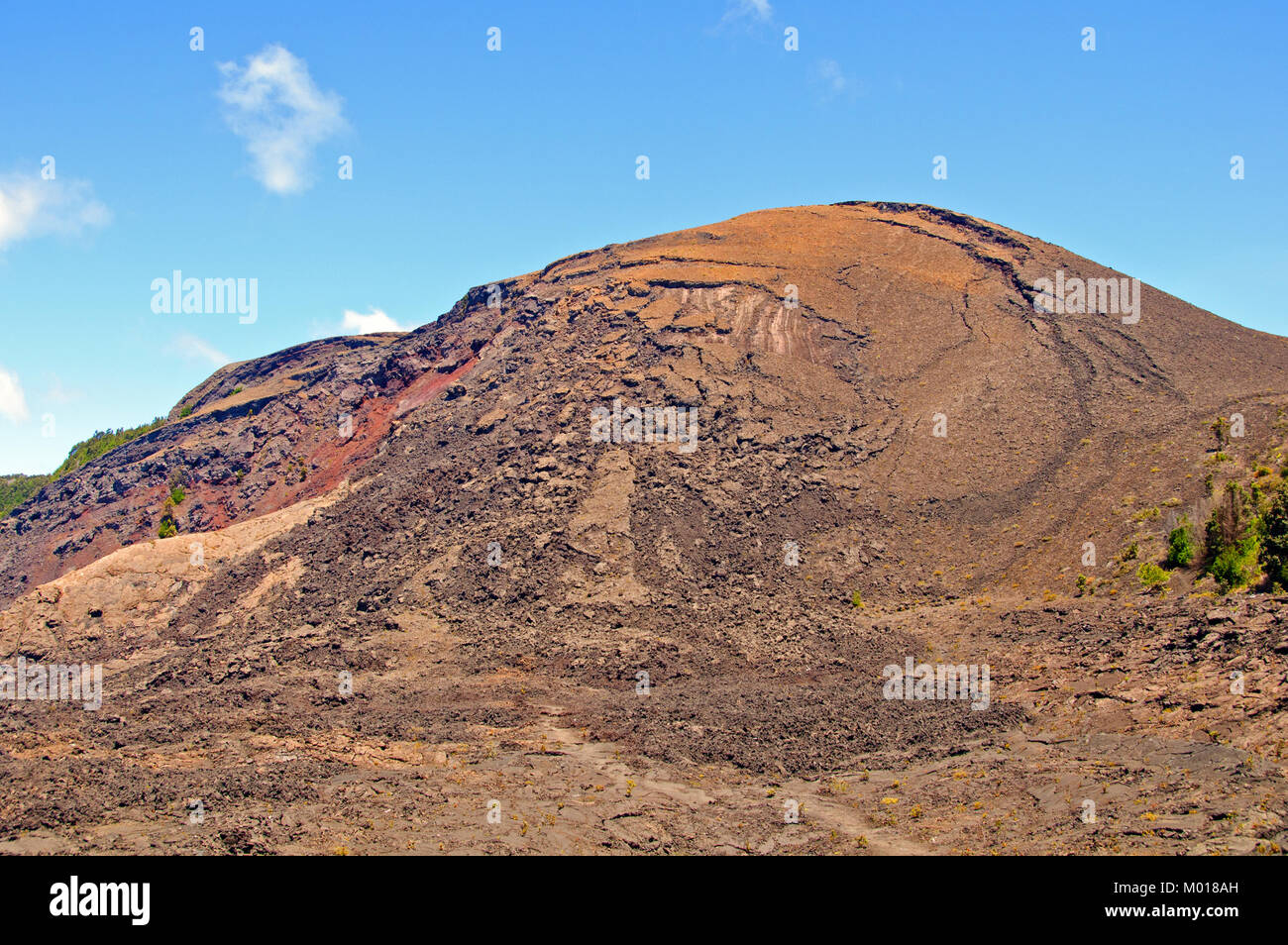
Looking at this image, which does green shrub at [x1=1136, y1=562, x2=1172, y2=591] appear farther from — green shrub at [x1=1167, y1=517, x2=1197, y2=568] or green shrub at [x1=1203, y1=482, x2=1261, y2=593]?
green shrub at [x1=1203, y1=482, x2=1261, y2=593]

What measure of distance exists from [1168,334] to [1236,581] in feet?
75.1

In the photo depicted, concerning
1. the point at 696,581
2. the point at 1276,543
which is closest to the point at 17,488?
the point at 696,581

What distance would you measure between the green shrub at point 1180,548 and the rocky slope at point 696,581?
1.08 m

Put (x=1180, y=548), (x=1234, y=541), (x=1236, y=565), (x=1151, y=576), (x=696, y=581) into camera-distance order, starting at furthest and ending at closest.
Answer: (x=696, y=581), (x=1180, y=548), (x=1151, y=576), (x=1234, y=541), (x=1236, y=565)

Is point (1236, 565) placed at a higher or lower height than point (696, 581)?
higher

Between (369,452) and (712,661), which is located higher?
(369,452)

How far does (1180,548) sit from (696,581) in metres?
16.1

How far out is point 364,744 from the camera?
21078 millimetres

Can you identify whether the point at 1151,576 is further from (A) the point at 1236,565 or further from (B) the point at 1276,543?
(B) the point at 1276,543

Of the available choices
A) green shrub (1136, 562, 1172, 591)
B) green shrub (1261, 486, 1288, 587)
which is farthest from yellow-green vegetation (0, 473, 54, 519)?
green shrub (1261, 486, 1288, 587)

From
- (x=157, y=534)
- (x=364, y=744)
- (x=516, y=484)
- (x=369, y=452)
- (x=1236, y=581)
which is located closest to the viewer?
(x=364, y=744)

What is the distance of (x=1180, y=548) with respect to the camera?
25.2m
